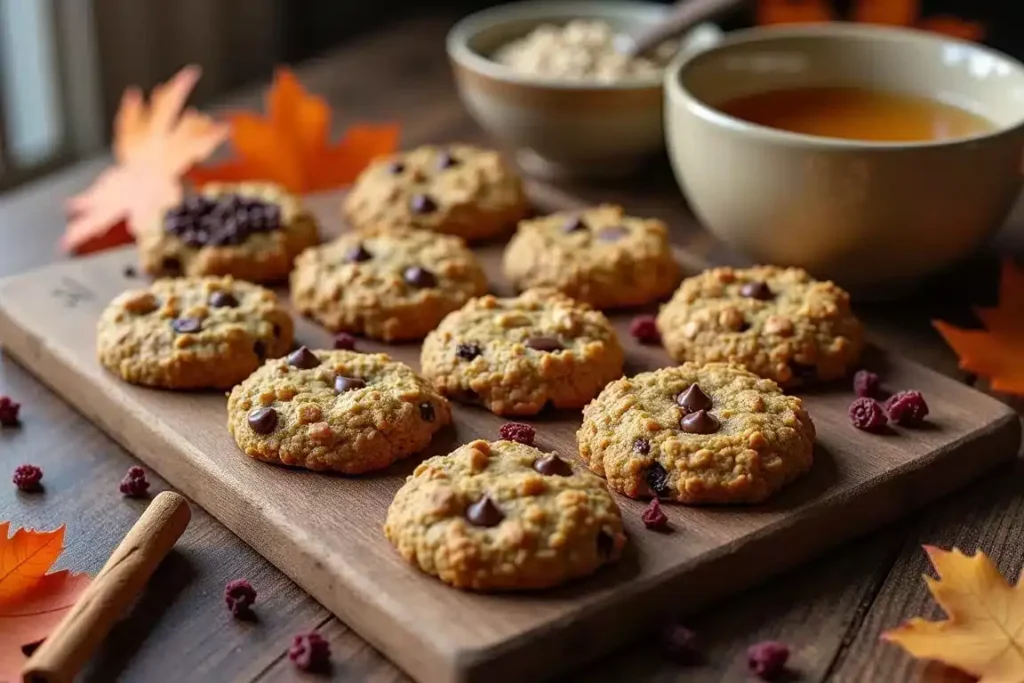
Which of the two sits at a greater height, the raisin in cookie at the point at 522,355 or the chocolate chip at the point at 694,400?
the chocolate chip at the point at 694,400

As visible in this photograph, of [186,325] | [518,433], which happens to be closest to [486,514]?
[518,433]

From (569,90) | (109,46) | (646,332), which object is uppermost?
(569,90)

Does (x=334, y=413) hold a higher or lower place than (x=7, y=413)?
Answer: higher

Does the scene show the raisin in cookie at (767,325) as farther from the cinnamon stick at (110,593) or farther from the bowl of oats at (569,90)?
the cinnamon stick at (110,593)

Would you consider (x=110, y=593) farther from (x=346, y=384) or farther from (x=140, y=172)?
(x=140, y=172)

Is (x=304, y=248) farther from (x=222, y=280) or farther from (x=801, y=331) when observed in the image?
(x=801, y=331)

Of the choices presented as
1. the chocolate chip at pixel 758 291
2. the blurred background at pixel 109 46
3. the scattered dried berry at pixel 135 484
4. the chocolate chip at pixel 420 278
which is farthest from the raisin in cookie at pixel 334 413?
the blurred background at pixel 109 46

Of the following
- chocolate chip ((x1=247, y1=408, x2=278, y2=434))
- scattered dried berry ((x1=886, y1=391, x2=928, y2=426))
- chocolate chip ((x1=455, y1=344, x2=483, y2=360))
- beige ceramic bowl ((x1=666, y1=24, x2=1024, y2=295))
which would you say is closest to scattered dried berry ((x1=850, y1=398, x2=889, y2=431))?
scattered dried berry ((x1=886, y1=391, x2=928, y2=426))

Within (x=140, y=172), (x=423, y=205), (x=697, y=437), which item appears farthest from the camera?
(x=140, y=172)
